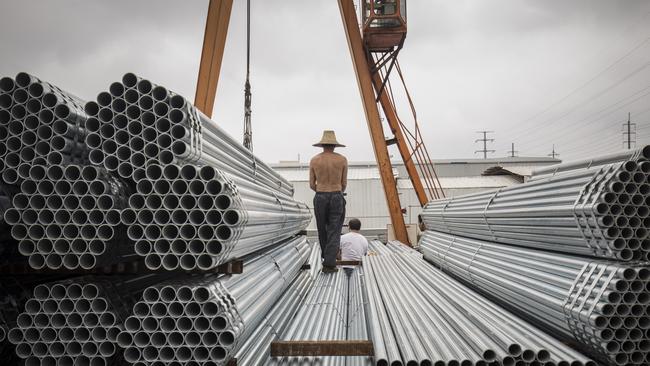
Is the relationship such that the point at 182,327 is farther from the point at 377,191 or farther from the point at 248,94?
the point at 377,191

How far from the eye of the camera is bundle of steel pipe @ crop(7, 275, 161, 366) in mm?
2580

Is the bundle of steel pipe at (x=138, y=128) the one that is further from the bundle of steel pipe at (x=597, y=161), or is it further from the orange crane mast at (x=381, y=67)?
the orange crane mast at (x=381, y=67)

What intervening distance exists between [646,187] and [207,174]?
2.65 m

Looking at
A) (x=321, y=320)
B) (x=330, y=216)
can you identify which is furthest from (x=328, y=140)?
(x=321, y=320)

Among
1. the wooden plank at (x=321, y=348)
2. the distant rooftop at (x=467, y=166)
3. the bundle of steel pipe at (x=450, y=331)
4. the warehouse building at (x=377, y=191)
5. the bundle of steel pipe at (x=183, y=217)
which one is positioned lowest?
the wooden plank at (x=321, y=348)

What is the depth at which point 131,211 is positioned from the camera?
260 cm

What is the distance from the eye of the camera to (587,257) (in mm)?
2955

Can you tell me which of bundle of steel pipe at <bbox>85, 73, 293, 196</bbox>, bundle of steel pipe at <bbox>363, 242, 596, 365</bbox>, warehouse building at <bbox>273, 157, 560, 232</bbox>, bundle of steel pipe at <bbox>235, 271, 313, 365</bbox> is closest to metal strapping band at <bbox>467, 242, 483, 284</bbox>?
bundle of steel pipe at <bbox>363, 242, 596, 365</bbox>

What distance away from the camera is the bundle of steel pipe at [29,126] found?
8.87 feet

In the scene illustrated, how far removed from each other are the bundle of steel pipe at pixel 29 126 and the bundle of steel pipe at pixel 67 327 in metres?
0.78

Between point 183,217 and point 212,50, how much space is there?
5013 mm

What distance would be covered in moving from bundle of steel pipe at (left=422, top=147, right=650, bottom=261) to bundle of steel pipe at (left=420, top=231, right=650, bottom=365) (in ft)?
0.33

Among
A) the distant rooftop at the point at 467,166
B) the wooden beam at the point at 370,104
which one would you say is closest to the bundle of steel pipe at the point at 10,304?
the wooden beam at the point at 370,104

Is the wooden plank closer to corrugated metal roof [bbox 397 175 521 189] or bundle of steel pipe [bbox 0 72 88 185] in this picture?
bundle of steel pipe [bbox 0 72 88 185]
